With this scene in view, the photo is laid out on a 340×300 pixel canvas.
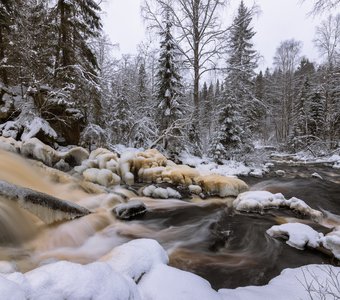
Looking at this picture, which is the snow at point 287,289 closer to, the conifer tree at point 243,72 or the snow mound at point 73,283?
the snow mound at point 73,283

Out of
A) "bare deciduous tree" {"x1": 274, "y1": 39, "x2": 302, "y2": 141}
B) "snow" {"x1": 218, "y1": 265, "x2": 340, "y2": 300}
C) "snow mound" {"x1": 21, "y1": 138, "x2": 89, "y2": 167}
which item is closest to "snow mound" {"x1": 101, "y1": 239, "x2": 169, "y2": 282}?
"snow" {"x1": 218, "y1": 265, "x2": 340, "y2": 300}

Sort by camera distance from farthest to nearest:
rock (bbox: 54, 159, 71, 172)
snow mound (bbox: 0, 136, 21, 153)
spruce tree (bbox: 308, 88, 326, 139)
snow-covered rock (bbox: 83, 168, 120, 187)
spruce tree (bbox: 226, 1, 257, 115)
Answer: spruce tree (bbox: 308, 88, 326, 139), spruce tree (bbox: 226, 1, 257, 115), rock (bbox: 54, 159, 71, 172), snow-covered rock (bbox: 83, 168, 120, 187), snow mound (bbox: 0, 136, 21, 153)

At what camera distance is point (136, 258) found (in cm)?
281

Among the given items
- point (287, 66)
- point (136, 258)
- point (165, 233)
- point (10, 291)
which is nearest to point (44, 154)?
point (165, 233)

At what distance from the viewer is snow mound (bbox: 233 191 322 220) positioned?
636 cm

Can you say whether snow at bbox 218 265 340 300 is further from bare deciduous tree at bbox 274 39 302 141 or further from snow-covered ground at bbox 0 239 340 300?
bare deciduous tree at bbox 274 39 302 141

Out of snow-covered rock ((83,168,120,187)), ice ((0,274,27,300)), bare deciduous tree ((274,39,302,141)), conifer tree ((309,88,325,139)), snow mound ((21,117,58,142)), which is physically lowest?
snow-covered rock ((83,168,120,187))

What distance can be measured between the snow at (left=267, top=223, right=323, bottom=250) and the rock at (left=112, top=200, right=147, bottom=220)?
9.22 ft

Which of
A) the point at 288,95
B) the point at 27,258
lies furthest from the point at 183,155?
the point at 288,95

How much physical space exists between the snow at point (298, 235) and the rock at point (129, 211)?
281cm

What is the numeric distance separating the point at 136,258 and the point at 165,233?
2575 mm

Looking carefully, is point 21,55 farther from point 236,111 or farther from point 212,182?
point 236,111

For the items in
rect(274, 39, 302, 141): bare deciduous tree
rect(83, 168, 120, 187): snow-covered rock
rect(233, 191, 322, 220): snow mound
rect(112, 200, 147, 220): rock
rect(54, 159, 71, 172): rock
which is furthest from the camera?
rect(274, 39, 302, 141): bare deciduous tree

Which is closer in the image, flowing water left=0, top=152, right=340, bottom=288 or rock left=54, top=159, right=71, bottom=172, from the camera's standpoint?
flowing water left=0, top=152, right=340, bottom=288
